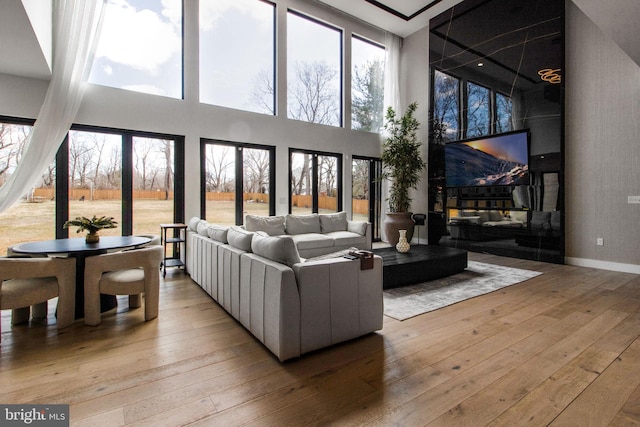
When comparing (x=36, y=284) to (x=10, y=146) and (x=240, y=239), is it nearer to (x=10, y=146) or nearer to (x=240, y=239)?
(x=240, y=239)

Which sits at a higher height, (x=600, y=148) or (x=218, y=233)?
(x=600, y=148)

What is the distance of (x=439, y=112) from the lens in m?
7.01

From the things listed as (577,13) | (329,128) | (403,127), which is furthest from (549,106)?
(329,128)

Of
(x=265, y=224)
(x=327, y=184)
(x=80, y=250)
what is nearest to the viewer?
(x=80, y=250)

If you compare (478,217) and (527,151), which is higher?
(527,151)

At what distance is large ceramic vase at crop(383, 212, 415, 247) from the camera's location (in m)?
6.63

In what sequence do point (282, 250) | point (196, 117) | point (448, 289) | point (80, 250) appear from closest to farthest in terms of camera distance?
point (282, 250) < point (80, 250) < point (448, 289) < point (196, 117)

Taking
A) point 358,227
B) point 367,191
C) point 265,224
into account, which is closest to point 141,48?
point 265,224

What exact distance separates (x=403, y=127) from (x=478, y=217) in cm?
256

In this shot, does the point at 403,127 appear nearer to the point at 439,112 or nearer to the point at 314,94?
the point at 439,112

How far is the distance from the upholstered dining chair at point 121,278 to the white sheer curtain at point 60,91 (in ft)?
7.00

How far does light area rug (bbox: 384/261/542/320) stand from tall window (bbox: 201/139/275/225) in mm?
3349

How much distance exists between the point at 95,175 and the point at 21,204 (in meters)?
0.92

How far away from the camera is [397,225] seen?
263 inches
